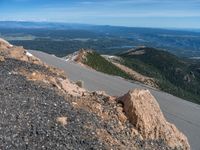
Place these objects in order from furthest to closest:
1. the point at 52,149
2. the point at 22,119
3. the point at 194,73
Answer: the point at 194,73
the point at 22,119
the point at 52,149

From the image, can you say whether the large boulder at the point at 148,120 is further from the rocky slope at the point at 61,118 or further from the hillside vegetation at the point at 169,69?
the hillside vegetation at the point at 169,69

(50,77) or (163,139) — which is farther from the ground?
(50,77)

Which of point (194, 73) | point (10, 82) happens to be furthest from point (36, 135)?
point (194, 73)

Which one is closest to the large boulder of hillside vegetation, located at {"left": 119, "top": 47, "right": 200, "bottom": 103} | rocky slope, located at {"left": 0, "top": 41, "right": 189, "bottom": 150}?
rocky slope, located at {"left": 0, "top": 41, "right": 189, "bottom": 150}

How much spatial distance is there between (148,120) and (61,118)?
3.23m

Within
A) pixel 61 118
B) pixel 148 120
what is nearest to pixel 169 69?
pixel 148 120

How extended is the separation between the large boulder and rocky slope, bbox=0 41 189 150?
0.04 metres

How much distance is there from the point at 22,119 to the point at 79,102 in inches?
127

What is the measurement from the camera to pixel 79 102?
1664cm

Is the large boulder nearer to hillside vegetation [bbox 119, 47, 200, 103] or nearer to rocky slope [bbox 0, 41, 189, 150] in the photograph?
rocky slope [bbox 0, 41, 189, 150]

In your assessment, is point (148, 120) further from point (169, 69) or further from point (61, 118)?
point (169, 69)

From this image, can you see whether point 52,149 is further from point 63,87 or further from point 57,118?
point 63,87

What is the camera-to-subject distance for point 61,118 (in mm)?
14484

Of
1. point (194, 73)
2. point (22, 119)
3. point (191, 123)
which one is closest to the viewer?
point (22, 119)
